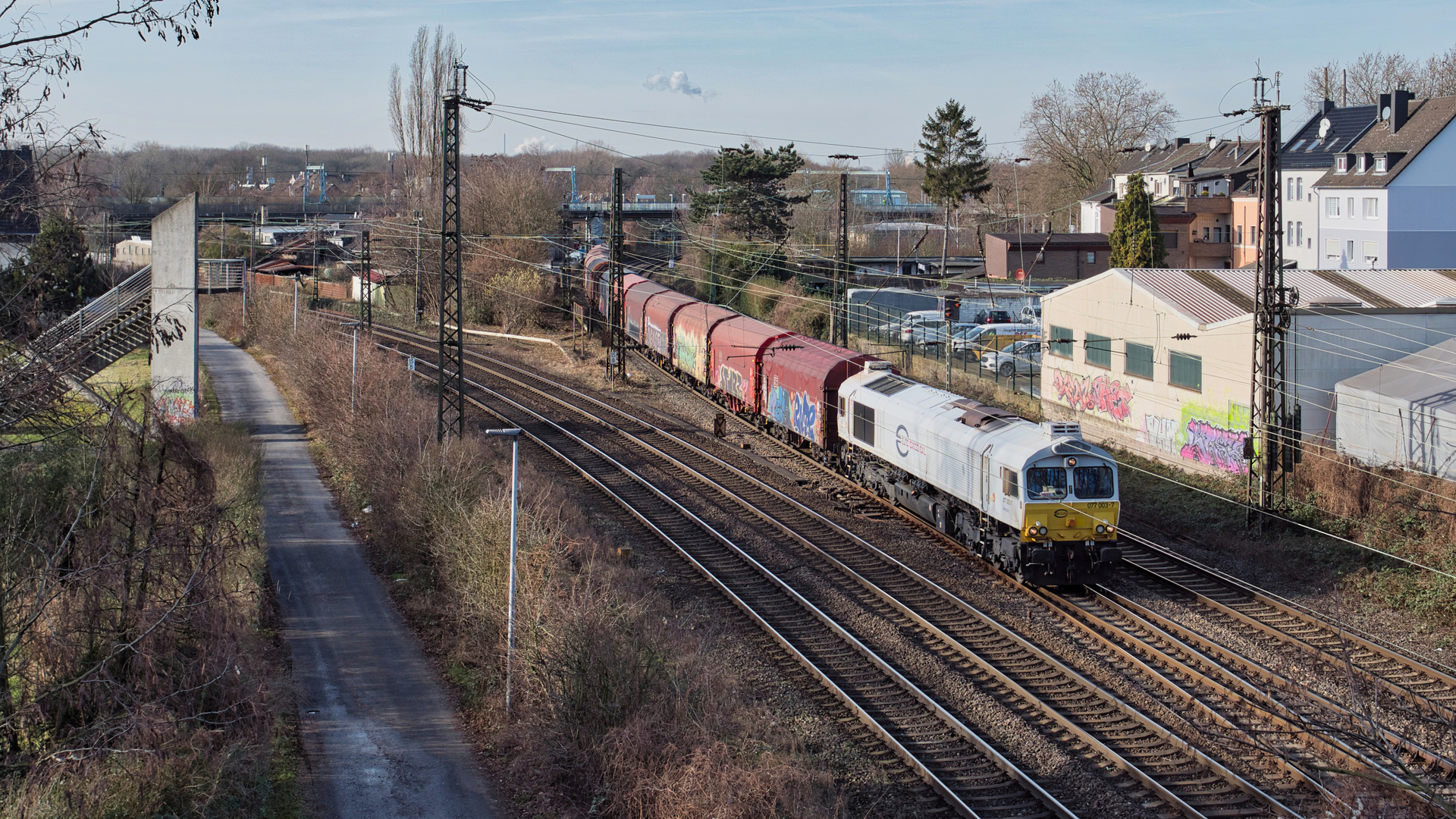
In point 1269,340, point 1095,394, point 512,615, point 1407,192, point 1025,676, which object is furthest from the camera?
point 1407,192

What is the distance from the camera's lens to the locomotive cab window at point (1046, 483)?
18500 mm

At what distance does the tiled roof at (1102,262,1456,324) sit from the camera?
27.9 m

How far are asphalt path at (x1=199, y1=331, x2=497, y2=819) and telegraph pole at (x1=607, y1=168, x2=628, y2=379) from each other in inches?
663

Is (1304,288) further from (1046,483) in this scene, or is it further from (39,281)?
(39,281)

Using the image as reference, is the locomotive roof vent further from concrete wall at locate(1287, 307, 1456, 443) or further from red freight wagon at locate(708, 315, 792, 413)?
red freight wagon at locate(708, 315, 792, 413)

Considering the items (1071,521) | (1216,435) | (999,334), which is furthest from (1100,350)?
(999,334)

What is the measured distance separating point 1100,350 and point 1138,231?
23496 mm

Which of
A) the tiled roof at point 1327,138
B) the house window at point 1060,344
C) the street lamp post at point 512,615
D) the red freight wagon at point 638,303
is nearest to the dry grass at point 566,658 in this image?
the street lamp post at point 512,615

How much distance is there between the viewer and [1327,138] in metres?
55.7

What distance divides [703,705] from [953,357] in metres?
32.0

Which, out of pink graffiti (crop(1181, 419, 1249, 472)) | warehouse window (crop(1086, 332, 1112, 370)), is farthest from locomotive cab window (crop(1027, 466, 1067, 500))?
warehouse window (crop(1086, 332, 1112, 370))

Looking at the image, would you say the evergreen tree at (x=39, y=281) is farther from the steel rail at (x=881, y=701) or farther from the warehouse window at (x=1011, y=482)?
the warehouse window at (x=1011, y=482)

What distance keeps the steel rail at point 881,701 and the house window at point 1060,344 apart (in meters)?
15.5

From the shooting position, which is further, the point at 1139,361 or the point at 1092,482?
the point at 1139,361
